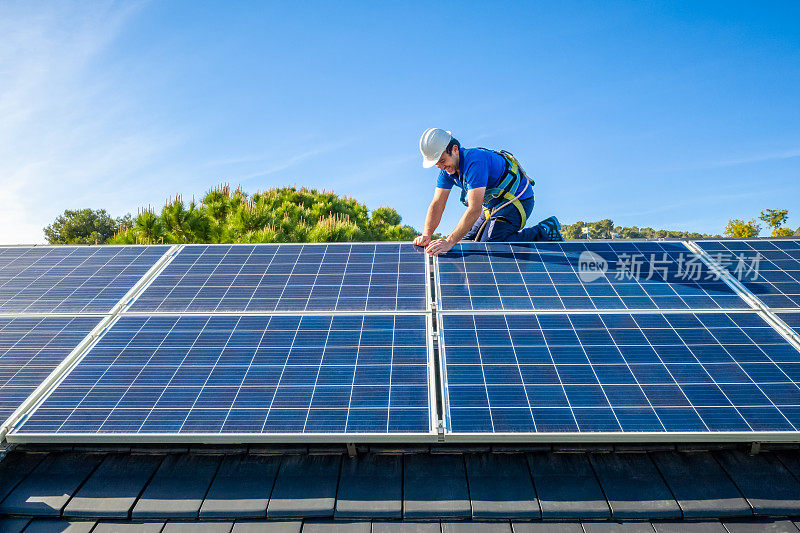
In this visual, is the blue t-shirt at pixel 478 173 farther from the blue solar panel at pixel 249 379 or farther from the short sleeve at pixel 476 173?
the blue solar panel at pixel 249 379

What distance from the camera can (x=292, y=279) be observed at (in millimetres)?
6352

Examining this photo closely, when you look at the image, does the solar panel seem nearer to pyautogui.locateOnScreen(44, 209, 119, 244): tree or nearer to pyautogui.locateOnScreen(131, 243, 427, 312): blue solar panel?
pyautogui.locateOnScreen(131, 243, 427, 312): blue solar panel

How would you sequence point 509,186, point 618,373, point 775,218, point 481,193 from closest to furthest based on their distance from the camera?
point 618,373
point 481,193
point 509,186
point 775,218

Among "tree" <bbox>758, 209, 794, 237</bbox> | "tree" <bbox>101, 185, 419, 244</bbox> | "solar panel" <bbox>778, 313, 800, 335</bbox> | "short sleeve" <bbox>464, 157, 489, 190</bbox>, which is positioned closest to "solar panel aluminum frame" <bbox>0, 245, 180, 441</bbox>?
"short sleeve" <bbox>464, 157, 489, 190</bbox>

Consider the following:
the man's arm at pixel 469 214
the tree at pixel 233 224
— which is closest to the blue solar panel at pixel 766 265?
the man's arm at pixel 469 214

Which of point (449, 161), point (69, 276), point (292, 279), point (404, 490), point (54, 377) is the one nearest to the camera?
point (404, 490)

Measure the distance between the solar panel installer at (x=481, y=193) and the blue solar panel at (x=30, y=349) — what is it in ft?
15.4

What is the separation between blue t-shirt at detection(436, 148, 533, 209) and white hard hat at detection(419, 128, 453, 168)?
384 mm

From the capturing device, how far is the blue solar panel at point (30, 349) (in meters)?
4.74

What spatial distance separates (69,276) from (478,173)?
6.34 meters

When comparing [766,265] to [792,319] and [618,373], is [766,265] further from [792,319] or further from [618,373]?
[618,373]

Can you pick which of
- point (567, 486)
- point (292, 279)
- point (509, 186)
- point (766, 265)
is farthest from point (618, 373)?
point (292, 279)

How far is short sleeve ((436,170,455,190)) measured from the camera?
25.2ft

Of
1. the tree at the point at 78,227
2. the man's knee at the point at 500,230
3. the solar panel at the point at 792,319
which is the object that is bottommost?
the tree at the point at 78,227
